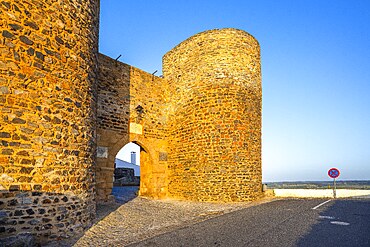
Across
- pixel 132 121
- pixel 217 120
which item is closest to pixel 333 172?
pixel 217 120

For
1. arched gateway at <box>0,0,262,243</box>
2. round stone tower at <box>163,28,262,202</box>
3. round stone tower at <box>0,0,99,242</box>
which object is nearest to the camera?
round stone tower at <box>0,0,99,242</box>

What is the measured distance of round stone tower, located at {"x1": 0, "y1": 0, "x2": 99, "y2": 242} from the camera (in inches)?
177

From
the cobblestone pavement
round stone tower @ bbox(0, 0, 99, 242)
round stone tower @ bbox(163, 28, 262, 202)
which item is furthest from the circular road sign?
round stone tower @ bbox(0, 0, 99, 242)

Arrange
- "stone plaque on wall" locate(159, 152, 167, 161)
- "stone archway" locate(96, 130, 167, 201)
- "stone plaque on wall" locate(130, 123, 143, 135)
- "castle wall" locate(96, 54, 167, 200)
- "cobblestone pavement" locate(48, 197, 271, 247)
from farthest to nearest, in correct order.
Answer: "stone plaque on wall" locate(159, 152, 167, 161), "stone plaque on wall" locate(130, 123, 143, 135), "castle wall" locate(96, 54, 167, 200), "stone archway" locate(96, 130, 167, 201), "cobblestone pavement" locate(48, 197, 271, 247)

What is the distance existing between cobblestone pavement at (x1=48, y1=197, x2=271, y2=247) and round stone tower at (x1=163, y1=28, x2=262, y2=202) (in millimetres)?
1956

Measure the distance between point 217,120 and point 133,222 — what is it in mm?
5569

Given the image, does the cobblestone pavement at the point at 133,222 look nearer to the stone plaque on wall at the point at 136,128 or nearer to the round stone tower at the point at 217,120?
the round stone tower at the point at 217,120

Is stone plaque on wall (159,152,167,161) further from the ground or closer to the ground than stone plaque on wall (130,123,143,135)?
→ closer to the ground

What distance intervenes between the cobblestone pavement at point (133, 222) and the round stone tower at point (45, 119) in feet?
1.64

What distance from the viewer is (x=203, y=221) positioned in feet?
21.1

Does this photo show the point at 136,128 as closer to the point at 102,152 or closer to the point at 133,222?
the point at 102,152

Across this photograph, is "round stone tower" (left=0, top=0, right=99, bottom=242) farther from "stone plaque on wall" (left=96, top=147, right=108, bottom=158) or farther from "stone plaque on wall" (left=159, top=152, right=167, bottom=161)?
"stone plaque on wall" (left=159, top=152, right=167, bottom=161)

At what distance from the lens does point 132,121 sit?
10430mm

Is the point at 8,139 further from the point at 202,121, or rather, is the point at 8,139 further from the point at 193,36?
the point at 193,36
